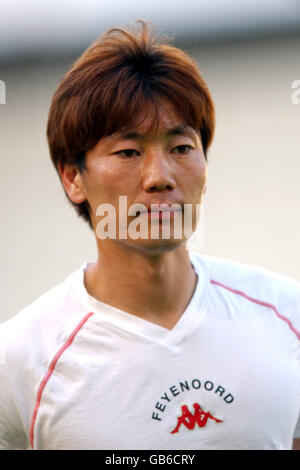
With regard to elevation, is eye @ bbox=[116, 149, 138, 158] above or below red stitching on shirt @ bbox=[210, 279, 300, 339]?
above

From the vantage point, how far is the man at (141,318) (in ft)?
4.88

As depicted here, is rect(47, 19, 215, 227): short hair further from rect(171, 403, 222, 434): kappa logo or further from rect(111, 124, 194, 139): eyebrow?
rect(171, 403, 222, 434): kappa logo

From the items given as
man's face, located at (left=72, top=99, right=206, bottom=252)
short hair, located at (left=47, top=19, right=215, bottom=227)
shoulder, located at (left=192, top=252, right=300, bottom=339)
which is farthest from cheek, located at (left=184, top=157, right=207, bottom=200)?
shoulder, located at (left=192, top=252, right=300, bottom=339)

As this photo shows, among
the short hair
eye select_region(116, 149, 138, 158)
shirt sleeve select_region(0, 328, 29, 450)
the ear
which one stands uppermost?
the short hair

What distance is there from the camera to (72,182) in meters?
1.68

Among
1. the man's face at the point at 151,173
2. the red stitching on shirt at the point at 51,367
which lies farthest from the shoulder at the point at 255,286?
the red stitching on shirt at the point at 51,367

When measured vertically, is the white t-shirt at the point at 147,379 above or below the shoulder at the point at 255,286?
below

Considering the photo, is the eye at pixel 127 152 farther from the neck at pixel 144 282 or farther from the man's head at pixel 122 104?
the neck at pixel 144 282

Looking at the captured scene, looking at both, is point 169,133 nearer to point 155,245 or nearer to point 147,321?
point 155,245

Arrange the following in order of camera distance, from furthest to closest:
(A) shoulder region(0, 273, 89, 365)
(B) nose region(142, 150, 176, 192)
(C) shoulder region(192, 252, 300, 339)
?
(C) shoulder region(192, 252, 300, 339) < (A) shoulder region(0, 273, 89, 365) < (B) nose region(142, 150, 176, 192)

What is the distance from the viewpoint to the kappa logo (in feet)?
4.87

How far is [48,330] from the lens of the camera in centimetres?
160

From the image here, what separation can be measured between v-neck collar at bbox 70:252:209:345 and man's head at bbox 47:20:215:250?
0.21m
